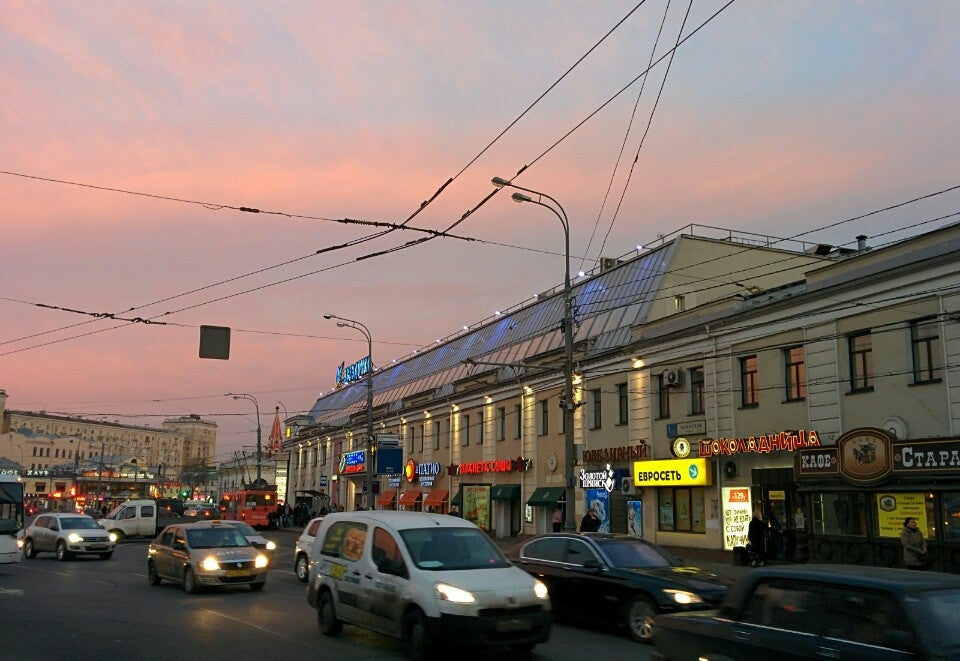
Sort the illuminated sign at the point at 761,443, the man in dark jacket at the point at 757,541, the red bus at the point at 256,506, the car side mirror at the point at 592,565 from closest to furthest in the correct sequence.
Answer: the car side mirror at the point at 592,565
the man in dark jacket at the point at 757,541
the illuminated sign at the point at 761,443
the red bus at the point at 256,506

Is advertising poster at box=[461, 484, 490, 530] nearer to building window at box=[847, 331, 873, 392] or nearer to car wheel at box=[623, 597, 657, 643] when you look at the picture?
building window at box=[847, 331, 873, 392]

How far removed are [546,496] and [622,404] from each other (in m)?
6.61

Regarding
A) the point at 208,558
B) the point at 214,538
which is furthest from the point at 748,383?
the point at 208,558

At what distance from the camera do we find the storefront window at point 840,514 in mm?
22703

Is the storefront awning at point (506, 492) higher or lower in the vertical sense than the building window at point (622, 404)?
lower

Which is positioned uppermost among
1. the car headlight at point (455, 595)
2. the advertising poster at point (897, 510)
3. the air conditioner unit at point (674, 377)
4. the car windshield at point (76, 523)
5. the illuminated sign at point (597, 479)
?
the air conditioner unit at point (674, 377)

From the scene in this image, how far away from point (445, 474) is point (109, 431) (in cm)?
13096

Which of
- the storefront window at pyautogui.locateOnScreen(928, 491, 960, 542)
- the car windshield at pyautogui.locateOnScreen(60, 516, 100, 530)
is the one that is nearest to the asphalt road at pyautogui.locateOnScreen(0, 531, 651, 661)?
the car windshield at pyautogui.locateOnScreen(60, 516, 100, 530)

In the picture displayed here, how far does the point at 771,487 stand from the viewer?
84.0ft

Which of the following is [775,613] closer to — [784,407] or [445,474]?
[784,407]

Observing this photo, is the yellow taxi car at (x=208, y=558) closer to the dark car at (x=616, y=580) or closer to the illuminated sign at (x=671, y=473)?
the dark car at (x=616, y=580)

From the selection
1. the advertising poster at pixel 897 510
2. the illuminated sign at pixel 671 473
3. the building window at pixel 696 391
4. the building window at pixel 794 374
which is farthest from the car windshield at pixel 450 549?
the building window at pixel 696 391

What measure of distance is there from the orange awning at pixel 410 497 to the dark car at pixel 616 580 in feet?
129

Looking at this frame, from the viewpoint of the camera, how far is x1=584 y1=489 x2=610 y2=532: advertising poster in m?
33.0
